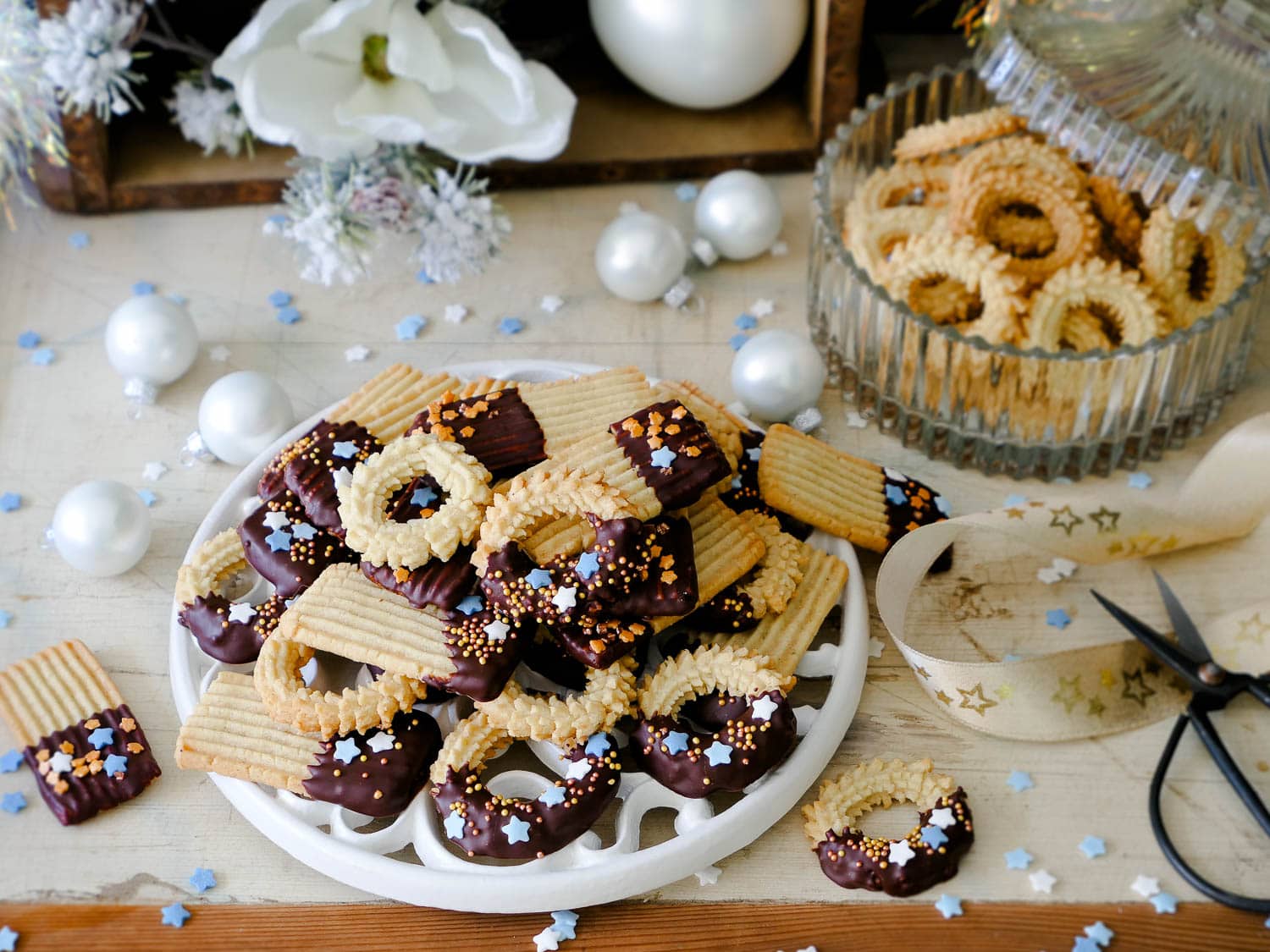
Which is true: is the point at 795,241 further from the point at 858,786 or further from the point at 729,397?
the point at 858,786

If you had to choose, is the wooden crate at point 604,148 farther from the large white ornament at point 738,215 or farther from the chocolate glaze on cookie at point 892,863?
the chocolate glaze on cookie at point 892,863

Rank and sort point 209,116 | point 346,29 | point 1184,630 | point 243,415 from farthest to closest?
point 209,116 < point 346,29 < point 243,415 < point 1184,630

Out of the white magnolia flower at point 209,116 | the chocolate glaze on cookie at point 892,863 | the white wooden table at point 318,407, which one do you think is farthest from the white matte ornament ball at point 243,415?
the chocolate glaze on cookie at point 892,863

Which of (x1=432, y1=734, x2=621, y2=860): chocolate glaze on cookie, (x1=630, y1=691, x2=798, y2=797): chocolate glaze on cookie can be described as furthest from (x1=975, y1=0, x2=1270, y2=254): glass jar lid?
(x1=432, y1=734, x2=621, y2=860): chocolate glaze on cookie

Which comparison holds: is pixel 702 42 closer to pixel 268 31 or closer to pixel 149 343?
pixel 268 31

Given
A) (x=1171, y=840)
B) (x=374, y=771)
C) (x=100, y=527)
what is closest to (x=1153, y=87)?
(x=1171, y=840)
